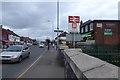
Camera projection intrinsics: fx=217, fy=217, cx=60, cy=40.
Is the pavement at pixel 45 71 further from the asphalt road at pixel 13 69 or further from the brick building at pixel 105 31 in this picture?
the brick building at pixel 105 31

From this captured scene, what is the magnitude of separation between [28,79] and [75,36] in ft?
15.2

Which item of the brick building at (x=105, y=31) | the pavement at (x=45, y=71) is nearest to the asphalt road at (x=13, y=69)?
the pavement at (x=45, y=71)

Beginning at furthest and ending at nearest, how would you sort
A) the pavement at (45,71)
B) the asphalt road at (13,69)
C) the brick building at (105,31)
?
the brick building at (105,31)
the asphalt road at (13,69)
the pavement at (45,71)

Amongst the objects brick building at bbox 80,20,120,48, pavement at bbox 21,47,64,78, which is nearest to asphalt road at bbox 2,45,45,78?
pavement at bbox 21,47,64,78

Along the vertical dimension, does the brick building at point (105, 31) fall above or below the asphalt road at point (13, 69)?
above

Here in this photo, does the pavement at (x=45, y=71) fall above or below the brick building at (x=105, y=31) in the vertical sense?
below

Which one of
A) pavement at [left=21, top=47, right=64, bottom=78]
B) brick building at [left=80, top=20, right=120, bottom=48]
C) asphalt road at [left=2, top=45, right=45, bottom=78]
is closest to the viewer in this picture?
pavement at [left=21, top=47, right=64, bottom=78]

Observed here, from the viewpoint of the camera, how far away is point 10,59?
1805 cm

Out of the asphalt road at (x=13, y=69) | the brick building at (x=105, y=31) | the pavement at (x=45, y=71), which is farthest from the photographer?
the brick building at (x=105, y=31)

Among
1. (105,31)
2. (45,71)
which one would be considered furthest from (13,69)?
(105,31)

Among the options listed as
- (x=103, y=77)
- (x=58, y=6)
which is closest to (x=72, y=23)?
(x=103, y=77)

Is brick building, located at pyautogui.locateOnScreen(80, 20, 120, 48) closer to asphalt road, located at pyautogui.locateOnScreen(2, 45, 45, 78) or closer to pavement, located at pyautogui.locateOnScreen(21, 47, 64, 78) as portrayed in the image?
asphalt road, located at pyautogui.locateOnScreen(2, 45, 45, 78)

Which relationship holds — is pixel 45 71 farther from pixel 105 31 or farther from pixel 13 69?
pixel 105 31

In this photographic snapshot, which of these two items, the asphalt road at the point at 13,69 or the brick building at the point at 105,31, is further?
the brick building at the point at 105,31
